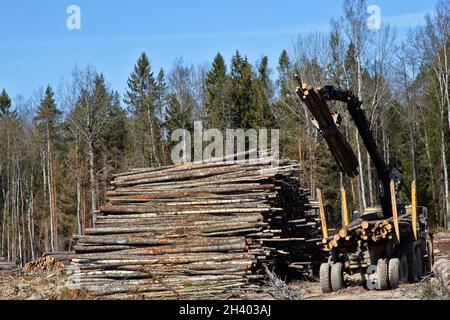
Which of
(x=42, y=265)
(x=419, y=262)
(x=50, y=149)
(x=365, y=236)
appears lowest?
(x=42, y=265)

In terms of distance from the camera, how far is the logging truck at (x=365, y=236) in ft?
46.3

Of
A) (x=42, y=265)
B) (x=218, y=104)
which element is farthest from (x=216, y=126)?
(x=42, y=265)

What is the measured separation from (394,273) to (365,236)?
945mm

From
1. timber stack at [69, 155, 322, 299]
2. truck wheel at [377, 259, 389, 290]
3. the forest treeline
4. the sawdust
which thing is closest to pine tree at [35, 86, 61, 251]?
the forest treeline

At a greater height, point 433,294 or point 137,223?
point 137,223

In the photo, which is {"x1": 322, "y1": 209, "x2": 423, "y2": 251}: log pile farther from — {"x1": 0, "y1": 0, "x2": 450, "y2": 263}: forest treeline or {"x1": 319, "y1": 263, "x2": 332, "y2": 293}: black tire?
{"x1": 0, "y1": 0, "x2": 450, "y2": 263}: forest treeline

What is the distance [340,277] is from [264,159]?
14.3 ft

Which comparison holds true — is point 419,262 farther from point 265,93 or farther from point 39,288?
point 265,93

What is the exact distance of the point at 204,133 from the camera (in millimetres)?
46688

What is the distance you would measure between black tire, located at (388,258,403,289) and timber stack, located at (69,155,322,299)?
9.42 ft

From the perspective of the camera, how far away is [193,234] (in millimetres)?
16891

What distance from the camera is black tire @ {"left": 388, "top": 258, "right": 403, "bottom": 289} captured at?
14.5 metres
